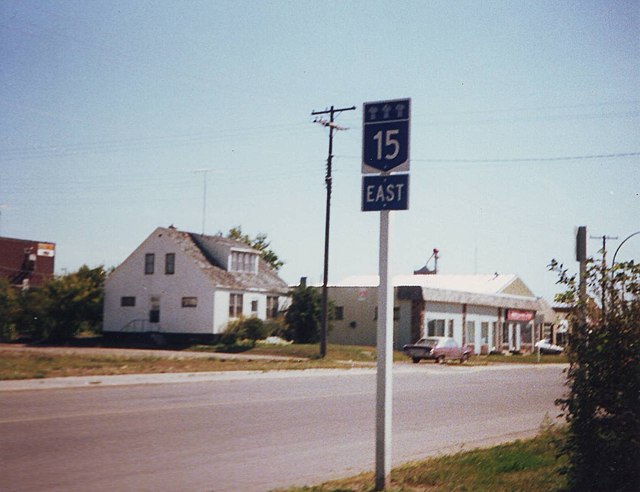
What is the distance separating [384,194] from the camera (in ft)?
24.5

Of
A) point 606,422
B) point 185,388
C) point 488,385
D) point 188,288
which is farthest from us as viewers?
point 188,288

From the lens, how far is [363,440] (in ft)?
37.8

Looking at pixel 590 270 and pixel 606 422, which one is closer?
pixel 606 422

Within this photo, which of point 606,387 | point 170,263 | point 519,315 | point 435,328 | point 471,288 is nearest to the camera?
point 606,387

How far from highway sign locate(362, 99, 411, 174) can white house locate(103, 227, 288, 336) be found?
41103 millimetres

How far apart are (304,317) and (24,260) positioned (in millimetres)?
30299

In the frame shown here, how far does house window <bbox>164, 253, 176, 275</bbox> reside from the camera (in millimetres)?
50219

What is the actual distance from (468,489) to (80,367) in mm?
20093

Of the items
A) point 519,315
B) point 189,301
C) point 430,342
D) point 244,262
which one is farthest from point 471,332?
point 189,301

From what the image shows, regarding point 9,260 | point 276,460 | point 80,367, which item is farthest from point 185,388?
point 9,260

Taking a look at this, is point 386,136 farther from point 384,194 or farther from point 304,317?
point 304,317

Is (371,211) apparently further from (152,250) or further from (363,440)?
(152,250)

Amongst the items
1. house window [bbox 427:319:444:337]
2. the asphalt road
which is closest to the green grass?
the asphalt road

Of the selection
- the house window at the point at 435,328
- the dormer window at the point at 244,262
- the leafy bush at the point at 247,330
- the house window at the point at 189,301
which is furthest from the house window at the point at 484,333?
the house window at the point at 189,301
